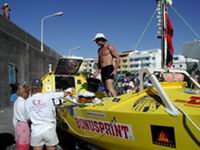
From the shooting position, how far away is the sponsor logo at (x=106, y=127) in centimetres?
482

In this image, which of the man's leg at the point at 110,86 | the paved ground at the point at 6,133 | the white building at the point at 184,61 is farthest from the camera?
the white building at the point at 184,61

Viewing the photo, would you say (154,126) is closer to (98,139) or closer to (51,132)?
(98,139)

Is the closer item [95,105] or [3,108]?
[95,105]

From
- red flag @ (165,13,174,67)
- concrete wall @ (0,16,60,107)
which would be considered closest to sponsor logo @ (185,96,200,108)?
red flag @ (165,13,174,67)

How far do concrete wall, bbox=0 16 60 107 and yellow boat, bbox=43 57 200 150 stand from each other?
1067 centimetres

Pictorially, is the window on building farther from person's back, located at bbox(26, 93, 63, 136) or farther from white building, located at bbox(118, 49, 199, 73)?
Result: person's back, located at bbox(26, 93, 63, 136)

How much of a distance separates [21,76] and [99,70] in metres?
12.8

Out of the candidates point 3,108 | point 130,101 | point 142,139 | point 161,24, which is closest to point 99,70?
point 161,24

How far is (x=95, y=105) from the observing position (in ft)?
18.9

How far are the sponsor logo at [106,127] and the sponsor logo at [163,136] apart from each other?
0.40 metres

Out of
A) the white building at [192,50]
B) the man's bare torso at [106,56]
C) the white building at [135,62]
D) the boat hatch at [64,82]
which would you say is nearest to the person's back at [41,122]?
the white building at [135,62]

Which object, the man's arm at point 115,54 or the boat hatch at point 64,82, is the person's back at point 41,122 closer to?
the man's arm at point 115,54

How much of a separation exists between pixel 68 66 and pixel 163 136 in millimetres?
7592

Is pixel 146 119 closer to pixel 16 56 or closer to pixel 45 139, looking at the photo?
pixel 45 139
